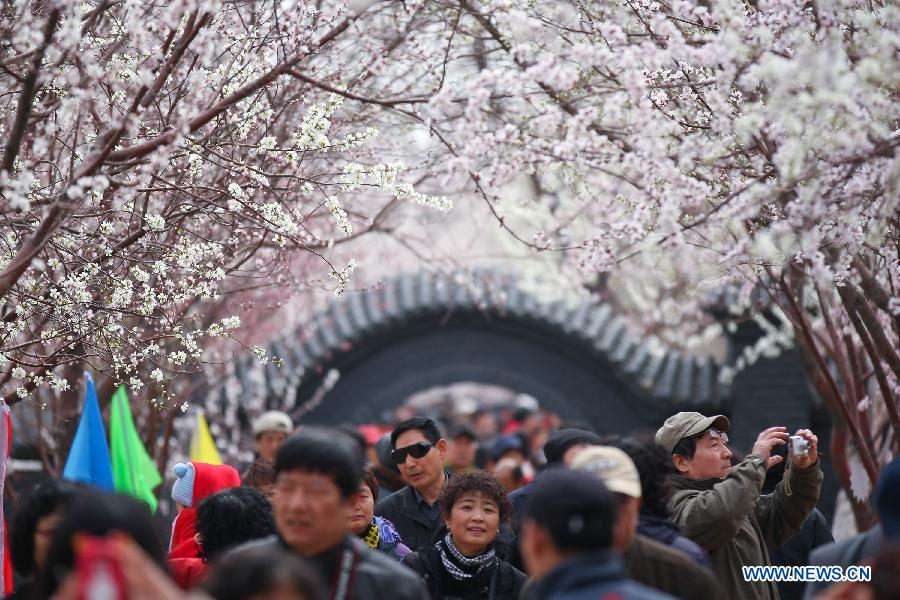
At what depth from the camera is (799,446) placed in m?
5.70

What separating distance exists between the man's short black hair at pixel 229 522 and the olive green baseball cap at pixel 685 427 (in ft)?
6.30

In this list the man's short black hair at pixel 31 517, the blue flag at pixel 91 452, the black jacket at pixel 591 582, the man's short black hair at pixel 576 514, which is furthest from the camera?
the blue flag at pixel 91 452

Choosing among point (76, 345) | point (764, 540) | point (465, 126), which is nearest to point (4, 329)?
point (76, 345)

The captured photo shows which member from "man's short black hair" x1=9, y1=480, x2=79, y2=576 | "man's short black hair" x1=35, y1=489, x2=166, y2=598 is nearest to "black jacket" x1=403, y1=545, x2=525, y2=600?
"man's short black hair" x1=9, y1=480, x2=79, y2=576

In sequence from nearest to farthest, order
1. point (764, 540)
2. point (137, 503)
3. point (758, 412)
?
point (137, 503) → point (764, 540) → point (758, 412)

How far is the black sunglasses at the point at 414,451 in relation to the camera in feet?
23.6

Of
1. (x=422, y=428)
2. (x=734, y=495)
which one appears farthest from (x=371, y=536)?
(x=734, y=495)

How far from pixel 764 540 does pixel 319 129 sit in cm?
304

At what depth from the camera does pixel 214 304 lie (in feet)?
30.1

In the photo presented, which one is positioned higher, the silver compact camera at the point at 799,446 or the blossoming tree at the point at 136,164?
the blossoming tree at the point at 136,164

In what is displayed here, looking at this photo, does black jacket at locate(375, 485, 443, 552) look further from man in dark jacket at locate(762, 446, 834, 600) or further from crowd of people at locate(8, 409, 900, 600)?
man in dark jacket at locate(762, 446, 834, 600)

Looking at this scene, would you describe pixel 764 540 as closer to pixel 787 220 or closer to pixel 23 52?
pixel 787 220

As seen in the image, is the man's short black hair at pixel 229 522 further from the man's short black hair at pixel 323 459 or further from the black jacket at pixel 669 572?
the black jacket at pixel 669 572

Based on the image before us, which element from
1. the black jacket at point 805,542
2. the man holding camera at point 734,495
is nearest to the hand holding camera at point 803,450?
the man holding camera at point 734,495
